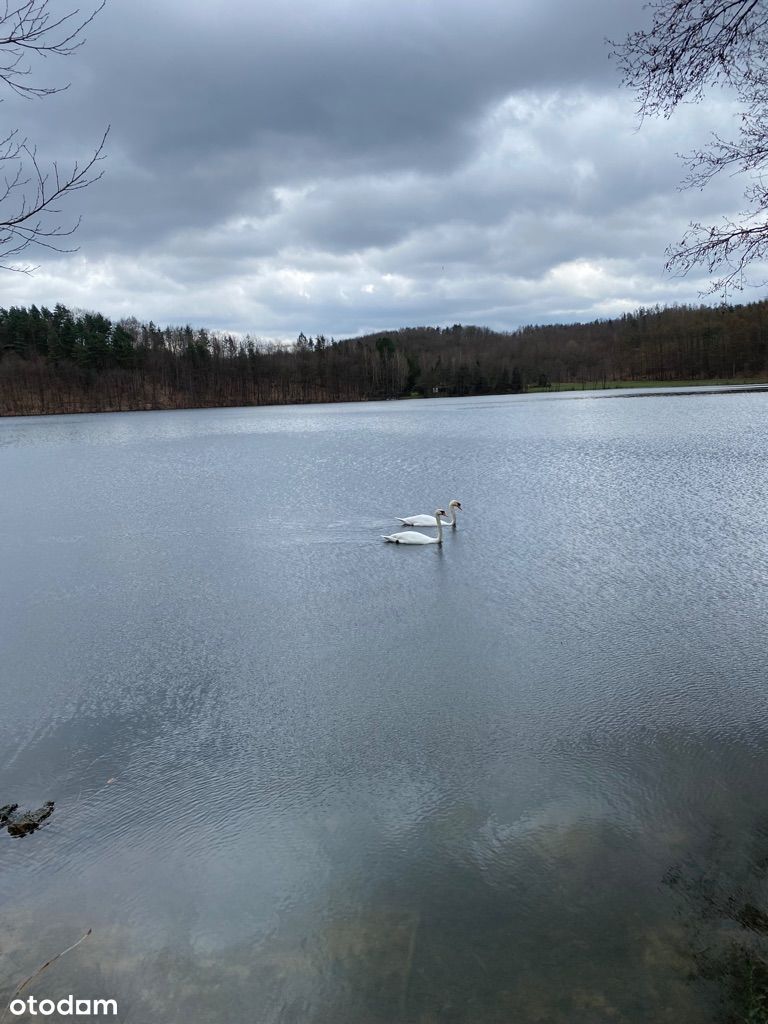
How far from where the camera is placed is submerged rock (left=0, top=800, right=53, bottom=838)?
5.03 m

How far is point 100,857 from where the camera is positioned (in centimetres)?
474

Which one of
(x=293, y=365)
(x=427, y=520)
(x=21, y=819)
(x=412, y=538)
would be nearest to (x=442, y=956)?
(x=21, y=819)

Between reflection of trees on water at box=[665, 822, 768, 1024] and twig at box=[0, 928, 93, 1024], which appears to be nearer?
reflection of trees on water at box=[665, 822, 768, 1024]

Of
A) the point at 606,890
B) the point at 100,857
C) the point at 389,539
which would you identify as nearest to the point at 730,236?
the point at 606,890

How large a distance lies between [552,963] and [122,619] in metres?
7.79

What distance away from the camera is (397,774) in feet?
18.3

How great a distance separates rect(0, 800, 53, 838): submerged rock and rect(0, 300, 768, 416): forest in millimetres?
87502

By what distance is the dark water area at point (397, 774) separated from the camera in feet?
12.2

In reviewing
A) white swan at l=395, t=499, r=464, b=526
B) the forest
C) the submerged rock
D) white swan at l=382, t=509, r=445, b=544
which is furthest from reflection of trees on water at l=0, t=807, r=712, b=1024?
the forest

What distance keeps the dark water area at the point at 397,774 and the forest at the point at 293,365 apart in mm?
82139

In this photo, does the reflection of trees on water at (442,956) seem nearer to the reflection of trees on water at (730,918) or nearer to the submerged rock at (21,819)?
the reflection of trees on water at (730,918)

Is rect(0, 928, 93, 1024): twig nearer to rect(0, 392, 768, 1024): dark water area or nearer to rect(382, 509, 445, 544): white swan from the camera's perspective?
rect(0, 392, 768, 1024): dark water area

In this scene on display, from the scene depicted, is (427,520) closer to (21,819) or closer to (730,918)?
(21,819)

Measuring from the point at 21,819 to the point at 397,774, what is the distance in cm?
286
